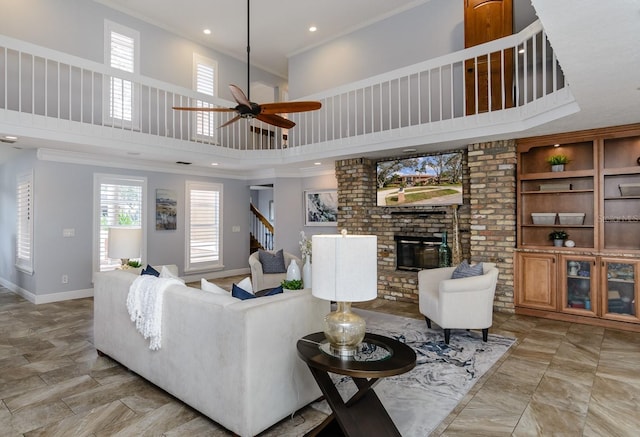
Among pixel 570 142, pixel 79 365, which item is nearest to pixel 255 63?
pixel 570 142

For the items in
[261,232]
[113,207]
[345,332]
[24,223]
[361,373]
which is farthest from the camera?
[261,232]

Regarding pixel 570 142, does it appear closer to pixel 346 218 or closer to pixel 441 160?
pixel 441 160

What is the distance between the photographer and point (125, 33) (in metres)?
6.65

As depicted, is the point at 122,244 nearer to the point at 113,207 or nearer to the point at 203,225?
the point at 113,207

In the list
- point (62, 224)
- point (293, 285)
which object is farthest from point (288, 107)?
point (62, 224)

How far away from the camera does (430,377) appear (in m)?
3.06

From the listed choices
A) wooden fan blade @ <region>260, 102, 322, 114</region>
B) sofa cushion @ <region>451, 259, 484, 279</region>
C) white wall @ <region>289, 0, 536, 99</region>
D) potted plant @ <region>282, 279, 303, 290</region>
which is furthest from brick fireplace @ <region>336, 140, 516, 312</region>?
potted plant @ <region>282, 279, 303, 290</region>

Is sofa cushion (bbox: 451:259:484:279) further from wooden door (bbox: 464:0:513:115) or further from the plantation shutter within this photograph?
the plantation shutter

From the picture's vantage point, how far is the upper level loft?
448 cm

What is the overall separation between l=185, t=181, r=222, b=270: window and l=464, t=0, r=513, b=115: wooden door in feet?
18.3

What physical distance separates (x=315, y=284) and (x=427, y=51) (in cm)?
589

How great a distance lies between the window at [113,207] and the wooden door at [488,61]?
6001mm

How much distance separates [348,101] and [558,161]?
3.17m

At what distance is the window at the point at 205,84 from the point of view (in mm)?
7660
